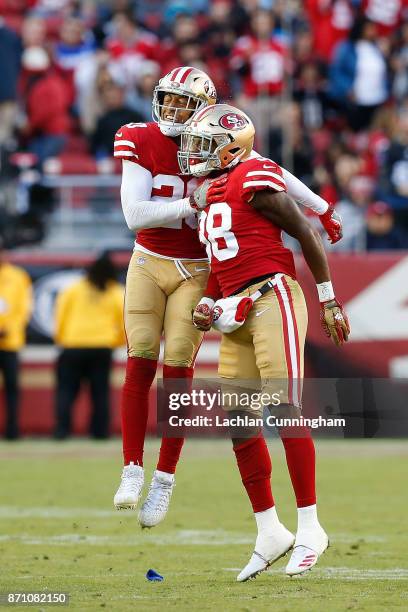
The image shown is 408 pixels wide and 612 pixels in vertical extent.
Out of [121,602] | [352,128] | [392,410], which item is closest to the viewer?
[121,602]

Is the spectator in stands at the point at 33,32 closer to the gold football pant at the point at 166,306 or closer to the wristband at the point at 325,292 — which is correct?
the gold football pant at the point at 166,306

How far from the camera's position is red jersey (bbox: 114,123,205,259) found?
6746 millimetres

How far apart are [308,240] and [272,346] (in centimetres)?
49

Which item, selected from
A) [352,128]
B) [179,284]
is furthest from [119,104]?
[179,284]

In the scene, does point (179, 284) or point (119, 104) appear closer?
point (179, 284)

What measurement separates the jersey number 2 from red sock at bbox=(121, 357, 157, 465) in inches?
30.0

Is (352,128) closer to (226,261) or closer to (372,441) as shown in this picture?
(372,441)

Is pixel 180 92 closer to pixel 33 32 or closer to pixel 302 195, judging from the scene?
pixel 302 195

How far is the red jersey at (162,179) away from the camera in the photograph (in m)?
6.75

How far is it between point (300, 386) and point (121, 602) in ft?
4.16

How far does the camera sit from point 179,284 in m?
6.83

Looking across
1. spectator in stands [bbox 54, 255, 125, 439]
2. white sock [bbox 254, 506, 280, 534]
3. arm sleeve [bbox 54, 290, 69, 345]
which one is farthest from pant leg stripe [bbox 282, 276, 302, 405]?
arm sleeve [bbox 54, 290, 69, 345]

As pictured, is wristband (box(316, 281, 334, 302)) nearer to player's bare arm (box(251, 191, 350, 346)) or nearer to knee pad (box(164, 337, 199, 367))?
player's bare arm (box(251, 191, 350, 346))

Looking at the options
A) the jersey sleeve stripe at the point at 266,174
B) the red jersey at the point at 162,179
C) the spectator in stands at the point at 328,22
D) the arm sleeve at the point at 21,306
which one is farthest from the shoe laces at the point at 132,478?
the spectator in stands at the point at 328,22
